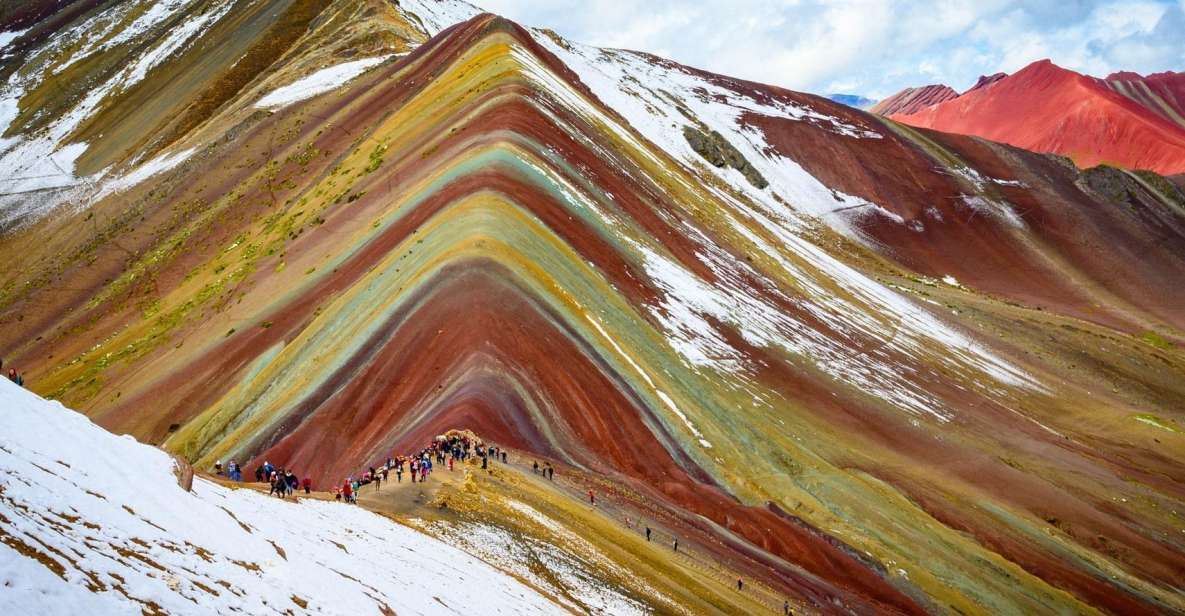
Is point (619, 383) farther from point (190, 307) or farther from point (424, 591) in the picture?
point (190, 307)

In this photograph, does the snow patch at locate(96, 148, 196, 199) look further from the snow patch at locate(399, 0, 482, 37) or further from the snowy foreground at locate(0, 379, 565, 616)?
the snowy foreground at locate(0, 379, 565, 616)

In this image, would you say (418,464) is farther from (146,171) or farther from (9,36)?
(9,36)

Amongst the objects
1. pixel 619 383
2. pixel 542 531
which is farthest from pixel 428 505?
pixel 619 383

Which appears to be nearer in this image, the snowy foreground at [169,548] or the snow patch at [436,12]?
the snowy foreground at [169,548]

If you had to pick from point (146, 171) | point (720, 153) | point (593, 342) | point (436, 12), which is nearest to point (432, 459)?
point (593, 342)

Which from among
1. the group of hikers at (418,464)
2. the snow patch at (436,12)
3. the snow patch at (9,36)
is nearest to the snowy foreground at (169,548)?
the group of hikers at (418,464)

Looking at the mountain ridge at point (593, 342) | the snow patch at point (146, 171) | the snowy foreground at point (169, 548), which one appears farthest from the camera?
the snow patch at point (146, 171)

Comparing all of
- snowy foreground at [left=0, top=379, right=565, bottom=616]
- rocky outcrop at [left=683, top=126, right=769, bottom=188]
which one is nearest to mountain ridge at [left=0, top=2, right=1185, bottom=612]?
rocky outcrop at [left=683, top=126, right=769, bottom=188]

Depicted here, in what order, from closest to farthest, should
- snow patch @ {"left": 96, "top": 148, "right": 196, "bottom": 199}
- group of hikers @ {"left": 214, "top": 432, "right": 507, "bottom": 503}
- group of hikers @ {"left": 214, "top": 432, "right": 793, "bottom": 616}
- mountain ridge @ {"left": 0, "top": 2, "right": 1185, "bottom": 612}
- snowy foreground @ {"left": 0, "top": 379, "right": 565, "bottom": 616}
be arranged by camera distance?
snowy foreground @ {"left": 0, "top": 379, "right": 565, "bottom": 616} < group of hikers @ {"left": 214, "top": 432, "right": 507, "bottom": 503} < group of hikers @ {"left": 214, "top": 432, "right": 793, "bottom": 616} < mountain ridge @ {"left": 0, "top": 2, "right": 1185, "bottom": 612} < snow patch @ {"left": 96, "top": 148, "right": 196, "bottom": 199}

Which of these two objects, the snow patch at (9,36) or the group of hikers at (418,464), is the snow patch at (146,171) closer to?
the group of hikers at (418,464)

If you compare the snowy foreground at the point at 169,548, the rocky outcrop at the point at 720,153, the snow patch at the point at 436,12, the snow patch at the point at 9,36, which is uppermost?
the snow patch at the point at 436,12
